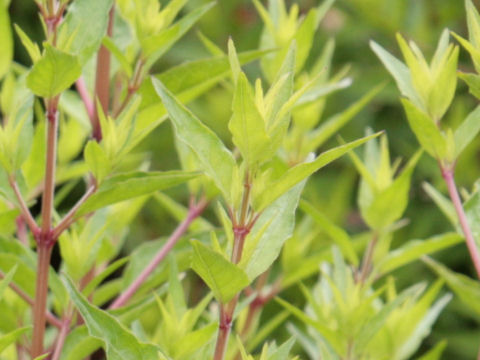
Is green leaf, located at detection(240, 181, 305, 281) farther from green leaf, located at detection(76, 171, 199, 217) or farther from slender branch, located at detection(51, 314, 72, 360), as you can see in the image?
slender branch, located at detection(51, 314, 72, 360)

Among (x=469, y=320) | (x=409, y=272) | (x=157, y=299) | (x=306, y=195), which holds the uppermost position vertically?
(x=157, y=299)

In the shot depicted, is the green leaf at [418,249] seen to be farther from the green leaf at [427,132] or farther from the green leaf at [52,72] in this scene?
the green leaf at [52,72]

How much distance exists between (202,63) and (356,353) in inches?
11.9

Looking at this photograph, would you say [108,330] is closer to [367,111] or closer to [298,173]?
[298,173]

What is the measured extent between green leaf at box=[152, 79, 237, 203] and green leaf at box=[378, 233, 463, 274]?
0.31 meters

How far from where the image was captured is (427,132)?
750 mm

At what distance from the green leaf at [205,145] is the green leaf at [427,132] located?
191mm

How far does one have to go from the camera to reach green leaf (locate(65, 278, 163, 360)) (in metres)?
0.60

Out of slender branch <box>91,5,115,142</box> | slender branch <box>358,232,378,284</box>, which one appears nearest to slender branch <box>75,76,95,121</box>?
slender branch <box>91,5,115,142</box>

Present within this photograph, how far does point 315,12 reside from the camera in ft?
2.94

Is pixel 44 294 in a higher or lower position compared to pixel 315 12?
lower

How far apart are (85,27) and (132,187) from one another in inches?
5.6

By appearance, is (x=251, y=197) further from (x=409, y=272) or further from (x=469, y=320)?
(x=469, y=320)

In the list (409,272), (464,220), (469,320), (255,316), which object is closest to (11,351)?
(255,316)
